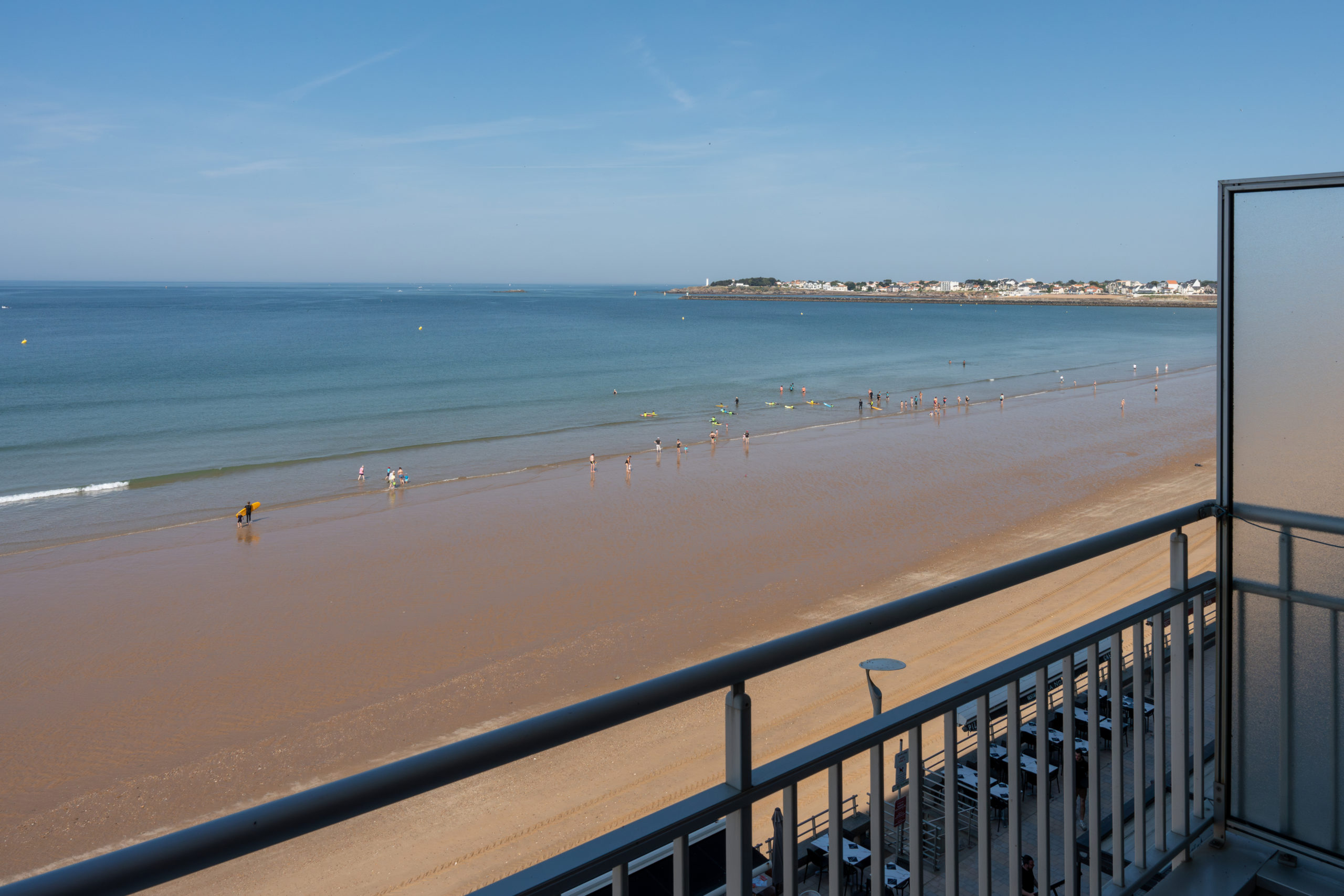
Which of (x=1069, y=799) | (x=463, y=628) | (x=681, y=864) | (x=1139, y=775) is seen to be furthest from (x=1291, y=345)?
(x=463, y=628)

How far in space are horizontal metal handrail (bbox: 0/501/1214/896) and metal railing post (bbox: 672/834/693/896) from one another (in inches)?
1.7

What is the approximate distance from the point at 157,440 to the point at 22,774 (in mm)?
28545

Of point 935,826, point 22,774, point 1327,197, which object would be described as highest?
point 1327,197

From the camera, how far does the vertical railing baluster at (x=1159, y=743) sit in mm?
2633

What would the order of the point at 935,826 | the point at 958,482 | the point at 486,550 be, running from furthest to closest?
the point at 958,482 → the point at 486,550 → the point at 935,826

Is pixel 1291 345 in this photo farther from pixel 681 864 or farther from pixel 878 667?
pixel 878 667

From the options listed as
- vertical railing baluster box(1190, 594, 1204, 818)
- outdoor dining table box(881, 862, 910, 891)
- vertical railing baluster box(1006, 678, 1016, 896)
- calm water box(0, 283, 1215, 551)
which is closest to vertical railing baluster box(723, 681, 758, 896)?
vertical railing baluster box(1006, 678, 1016, 896)

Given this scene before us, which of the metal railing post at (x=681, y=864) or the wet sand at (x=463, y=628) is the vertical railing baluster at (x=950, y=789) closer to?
the metal railing post at (x=681, y=864)

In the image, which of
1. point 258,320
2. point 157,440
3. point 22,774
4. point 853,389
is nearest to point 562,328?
point 258,320

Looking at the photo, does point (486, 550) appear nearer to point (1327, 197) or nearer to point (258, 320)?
point (1327, 197)

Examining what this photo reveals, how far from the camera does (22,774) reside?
11.7 metres

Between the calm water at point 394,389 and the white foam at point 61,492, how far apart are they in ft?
0.33

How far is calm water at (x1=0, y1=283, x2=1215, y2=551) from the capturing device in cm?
3027

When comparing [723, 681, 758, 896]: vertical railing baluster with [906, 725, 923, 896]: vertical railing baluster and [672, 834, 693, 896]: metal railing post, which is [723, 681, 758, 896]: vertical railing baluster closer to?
[672, 834, 693, 896]: metal railing post
